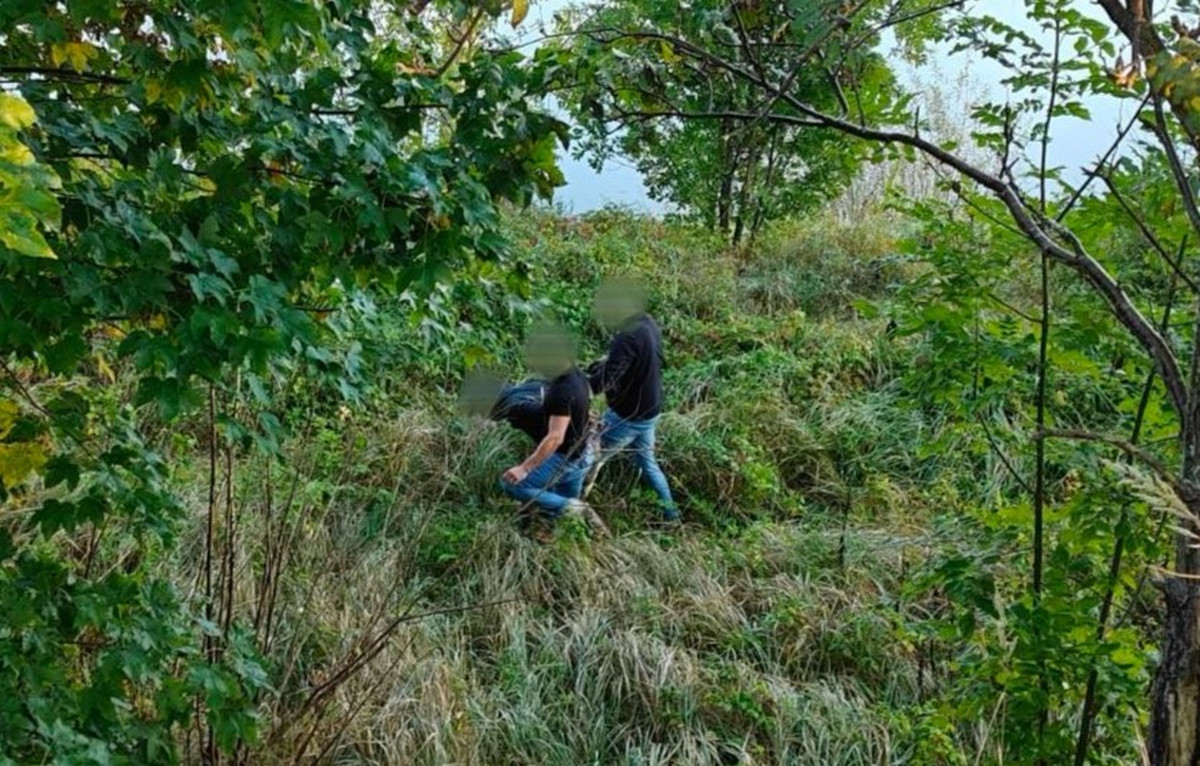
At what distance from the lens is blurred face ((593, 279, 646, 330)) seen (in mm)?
4973

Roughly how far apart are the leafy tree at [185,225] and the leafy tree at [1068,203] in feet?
1.23

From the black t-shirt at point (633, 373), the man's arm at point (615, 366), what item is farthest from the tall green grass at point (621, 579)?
the man's arm at point (615, 366)

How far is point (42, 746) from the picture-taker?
5.32 feet

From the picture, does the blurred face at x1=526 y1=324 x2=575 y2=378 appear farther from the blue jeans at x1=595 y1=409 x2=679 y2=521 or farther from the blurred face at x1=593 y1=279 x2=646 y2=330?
the blurred face at x1=593 y1=279 x2=646 y2=330

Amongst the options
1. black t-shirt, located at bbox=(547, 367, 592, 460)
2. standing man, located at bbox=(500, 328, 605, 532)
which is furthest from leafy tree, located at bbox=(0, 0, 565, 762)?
black t-shirt, located at bbox=(547, 367, 592, 460)

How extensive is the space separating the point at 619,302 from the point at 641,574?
5.43 feet

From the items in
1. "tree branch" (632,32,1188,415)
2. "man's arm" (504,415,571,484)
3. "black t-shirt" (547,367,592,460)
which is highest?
"tree branch" (632,32,1188,415)

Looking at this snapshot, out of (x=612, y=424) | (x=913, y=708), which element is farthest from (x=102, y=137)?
(x=612, y=424)

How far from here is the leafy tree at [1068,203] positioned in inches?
54.0

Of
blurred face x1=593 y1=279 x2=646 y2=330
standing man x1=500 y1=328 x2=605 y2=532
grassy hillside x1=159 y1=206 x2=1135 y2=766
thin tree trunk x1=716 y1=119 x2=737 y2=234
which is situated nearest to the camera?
grassy hillside x1=159 y1=206 x2=1135 y2=766

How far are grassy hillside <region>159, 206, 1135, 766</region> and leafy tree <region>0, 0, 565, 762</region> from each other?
33 centimetres

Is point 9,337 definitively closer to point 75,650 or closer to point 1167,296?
point 75,650

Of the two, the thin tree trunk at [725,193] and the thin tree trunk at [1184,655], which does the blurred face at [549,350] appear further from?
the thin tree trunk at [725,193]

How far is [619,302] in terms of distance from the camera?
5047 millimetres
